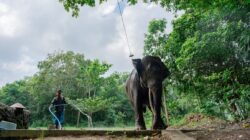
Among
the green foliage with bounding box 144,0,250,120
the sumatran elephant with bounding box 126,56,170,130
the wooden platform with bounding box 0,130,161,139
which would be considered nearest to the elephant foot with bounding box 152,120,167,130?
the sumatran elephant with bounding box 126,56,170,130

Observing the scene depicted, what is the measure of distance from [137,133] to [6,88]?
193ft

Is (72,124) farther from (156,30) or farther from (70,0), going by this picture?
(70,0)

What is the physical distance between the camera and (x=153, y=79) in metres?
8.20

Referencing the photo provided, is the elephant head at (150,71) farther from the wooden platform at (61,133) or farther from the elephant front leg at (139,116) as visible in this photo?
the wooden platform at (61,133)

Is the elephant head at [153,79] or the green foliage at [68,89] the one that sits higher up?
the green foliage at [68,89]

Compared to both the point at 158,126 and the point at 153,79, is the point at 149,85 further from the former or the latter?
the point at 158,126

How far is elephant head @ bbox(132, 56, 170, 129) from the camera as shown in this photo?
25.8 ft

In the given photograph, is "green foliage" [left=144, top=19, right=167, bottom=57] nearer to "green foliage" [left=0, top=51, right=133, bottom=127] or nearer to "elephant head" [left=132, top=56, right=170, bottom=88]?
"elephant head" [left=132, top=56, right=170, bottom=88]

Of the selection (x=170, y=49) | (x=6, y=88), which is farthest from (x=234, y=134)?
(x=6, y=88)

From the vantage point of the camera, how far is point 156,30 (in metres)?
21.8

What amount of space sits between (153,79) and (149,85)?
166 millimetres

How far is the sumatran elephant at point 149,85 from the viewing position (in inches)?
311

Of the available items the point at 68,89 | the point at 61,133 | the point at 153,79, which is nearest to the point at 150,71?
the point at 153,79

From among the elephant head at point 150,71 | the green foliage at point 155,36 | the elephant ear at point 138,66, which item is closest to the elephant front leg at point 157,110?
the elephant head at point 150,71
